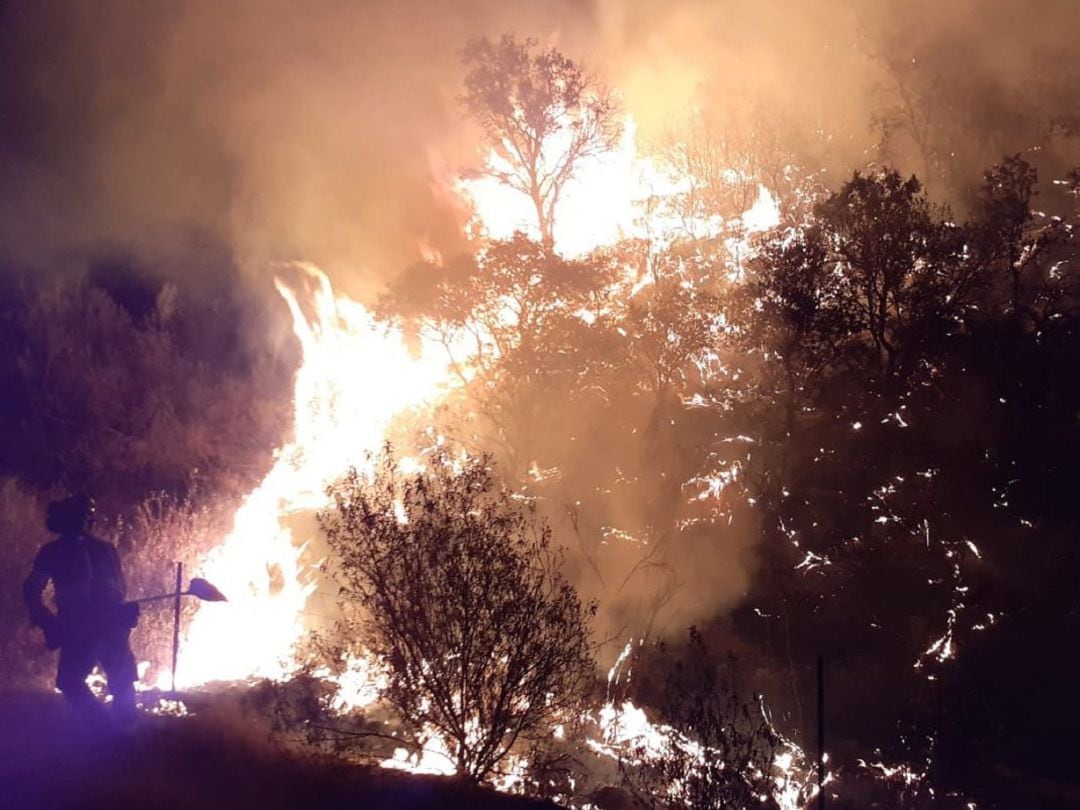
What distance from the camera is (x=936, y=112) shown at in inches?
1449

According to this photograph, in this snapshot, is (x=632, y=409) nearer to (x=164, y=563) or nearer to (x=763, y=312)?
(x=763, y=312)

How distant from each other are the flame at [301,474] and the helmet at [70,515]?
1631 cm

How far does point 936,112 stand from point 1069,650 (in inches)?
979

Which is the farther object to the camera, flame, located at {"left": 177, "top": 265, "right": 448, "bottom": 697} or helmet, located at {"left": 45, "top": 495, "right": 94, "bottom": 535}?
flame, located at {"left": 177, "top": 265, "right": 448, "bottom": 697}

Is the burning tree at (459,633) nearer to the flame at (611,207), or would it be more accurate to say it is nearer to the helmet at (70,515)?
the helmet at (70,515)

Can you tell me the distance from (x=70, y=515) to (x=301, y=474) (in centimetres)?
2307

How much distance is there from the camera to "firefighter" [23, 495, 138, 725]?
11547 mm

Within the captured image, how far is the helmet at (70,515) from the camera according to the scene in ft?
38.2

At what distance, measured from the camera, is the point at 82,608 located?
11734mm

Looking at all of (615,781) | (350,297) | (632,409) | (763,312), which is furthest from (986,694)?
(350,297)

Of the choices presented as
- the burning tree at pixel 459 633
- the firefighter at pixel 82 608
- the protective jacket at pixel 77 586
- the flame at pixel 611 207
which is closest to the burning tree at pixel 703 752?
the burning tree at pixel 459 633

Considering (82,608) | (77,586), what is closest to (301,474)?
(82,608)

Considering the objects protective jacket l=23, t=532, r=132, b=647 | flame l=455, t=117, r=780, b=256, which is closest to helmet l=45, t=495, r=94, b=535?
protective jacket l=23, t=532, r=132, b=647

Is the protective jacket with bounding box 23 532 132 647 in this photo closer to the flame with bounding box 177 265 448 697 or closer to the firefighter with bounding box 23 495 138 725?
the firefighter with bounding box 23 495 138 725
